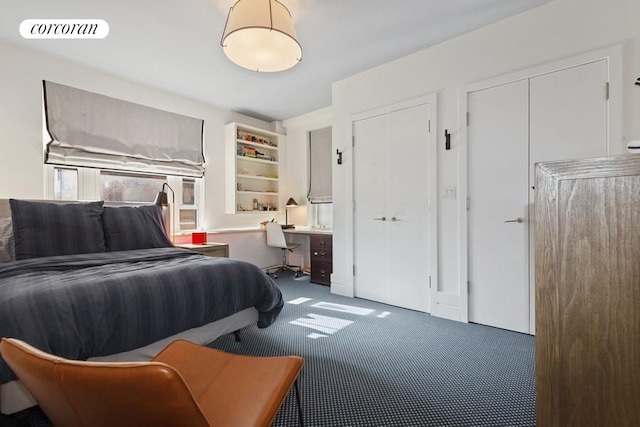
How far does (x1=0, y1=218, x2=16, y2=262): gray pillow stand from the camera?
2.23 m

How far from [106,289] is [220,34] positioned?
230cm

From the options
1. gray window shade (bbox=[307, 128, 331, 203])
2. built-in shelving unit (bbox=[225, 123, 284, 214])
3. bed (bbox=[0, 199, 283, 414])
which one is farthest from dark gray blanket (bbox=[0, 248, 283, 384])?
gray window shade (bbox=[307, 128, 331, 203])

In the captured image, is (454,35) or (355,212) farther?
(355,212)

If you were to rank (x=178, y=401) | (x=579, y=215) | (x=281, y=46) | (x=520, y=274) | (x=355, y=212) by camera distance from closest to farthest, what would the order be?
(x=178, y=401)
(x=579, y=215)
(x=281, y=46)
(x=520, y=274)
(x=355, y=212)

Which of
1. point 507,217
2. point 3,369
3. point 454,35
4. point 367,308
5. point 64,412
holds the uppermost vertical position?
point 454,35

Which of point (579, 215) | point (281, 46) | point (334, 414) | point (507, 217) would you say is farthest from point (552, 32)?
point (334, 414)

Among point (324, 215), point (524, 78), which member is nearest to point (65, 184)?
point (324, 215)

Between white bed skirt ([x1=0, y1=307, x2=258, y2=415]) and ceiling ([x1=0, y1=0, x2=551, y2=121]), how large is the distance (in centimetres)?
233

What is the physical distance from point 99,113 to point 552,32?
172 inches

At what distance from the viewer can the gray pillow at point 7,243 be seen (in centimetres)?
223

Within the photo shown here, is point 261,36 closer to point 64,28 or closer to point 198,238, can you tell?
point 64,28

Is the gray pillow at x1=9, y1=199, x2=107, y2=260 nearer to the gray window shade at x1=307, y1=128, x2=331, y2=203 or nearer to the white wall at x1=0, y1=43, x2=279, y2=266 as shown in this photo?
A: the white wall at x1=0, y1=43, x2=279, y2=266

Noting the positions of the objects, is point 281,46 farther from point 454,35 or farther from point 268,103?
point 268,103

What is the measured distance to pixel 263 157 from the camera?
518 centimetres
